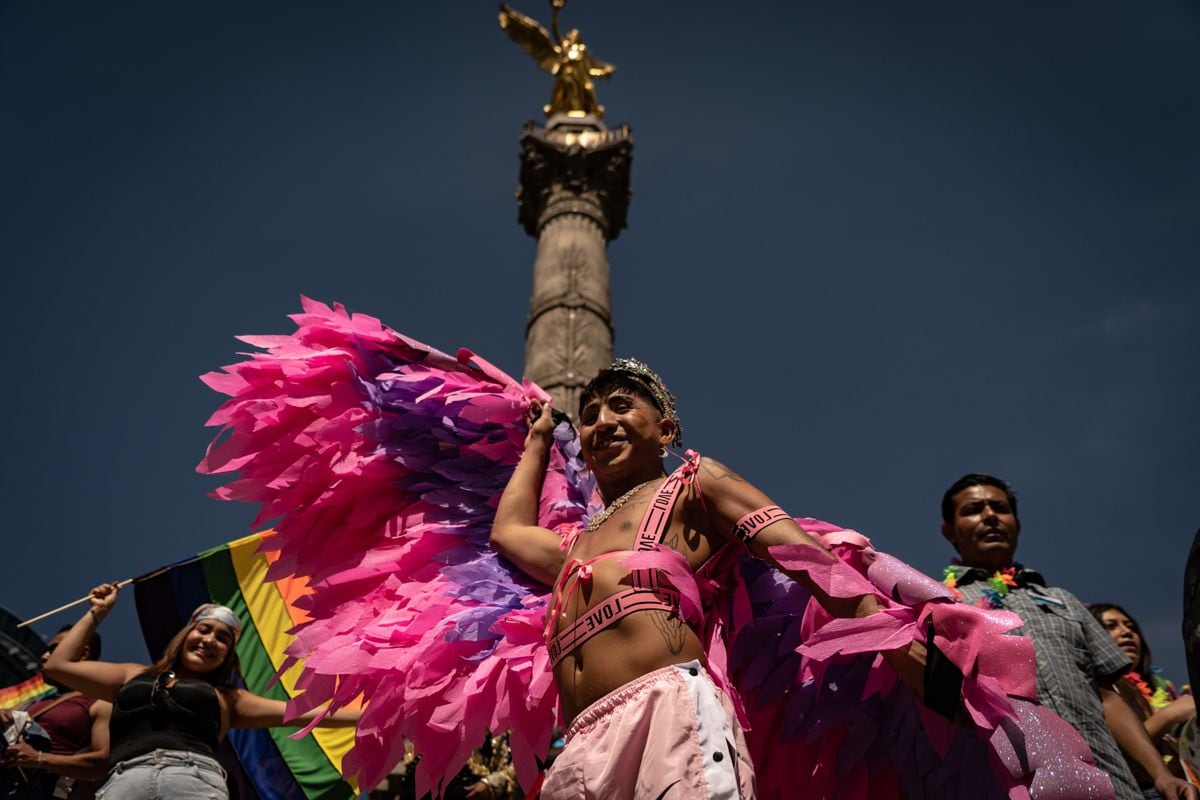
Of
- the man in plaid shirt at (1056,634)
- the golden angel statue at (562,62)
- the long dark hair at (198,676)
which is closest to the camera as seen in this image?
the man in plaid shirt at (1056,634)

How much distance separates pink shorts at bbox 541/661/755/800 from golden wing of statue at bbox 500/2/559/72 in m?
15.2

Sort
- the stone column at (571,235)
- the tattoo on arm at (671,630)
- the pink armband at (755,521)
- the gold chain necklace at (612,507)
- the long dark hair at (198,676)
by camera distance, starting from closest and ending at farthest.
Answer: the tattoo on arm at (671,630) < the pink armband at (755,521) < the gold chain necklace at (612,507) < the long dark hair at (198,676) < the stone column at (571,235)

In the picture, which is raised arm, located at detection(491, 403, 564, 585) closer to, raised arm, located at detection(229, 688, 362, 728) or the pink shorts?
the pink shorts

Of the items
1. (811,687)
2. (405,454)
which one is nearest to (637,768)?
(811,687)

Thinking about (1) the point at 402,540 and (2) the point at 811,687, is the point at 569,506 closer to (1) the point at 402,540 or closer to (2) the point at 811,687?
(1) the point at 402,540

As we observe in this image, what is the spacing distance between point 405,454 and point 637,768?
150 centimetres

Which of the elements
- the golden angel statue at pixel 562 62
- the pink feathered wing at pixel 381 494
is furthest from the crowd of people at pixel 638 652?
the golden angel statue at pixel 562 62

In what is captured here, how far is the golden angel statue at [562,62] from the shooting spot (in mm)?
15477

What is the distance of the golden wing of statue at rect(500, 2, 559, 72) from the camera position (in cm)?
1628

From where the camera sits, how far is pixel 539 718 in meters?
2.67

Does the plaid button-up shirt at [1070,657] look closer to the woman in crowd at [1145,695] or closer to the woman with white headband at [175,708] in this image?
the woman in crowd at [1145,695]

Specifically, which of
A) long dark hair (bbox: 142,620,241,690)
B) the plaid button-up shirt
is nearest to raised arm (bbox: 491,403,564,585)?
the plaid button-up shirt

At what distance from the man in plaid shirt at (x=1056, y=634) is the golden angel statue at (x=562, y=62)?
12.5 metres

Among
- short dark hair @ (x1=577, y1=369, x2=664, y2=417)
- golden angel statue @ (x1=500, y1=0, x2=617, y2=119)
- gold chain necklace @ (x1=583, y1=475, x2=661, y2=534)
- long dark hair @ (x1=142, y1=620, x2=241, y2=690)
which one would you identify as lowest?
long dark hair @ (x1=142, y1=620, x2=241, y2=690)
